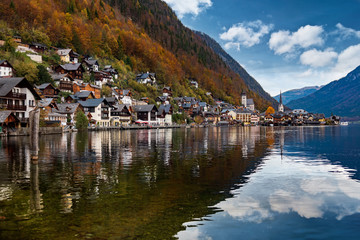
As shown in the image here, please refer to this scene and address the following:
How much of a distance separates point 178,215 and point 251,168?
13470mm

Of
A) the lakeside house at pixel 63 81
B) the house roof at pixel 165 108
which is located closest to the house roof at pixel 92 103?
the lakeside house at pixel 63 81

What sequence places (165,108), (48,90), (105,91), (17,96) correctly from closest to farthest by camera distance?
(17,96)
(48,90)
(105,91)
(165,108)

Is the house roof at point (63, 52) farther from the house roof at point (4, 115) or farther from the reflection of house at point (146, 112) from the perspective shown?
the house roof at point (4, 115)

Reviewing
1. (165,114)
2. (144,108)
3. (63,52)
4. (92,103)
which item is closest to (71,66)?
(63,52)

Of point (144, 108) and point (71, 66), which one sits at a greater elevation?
point (71, 66)

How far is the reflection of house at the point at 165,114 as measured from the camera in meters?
158

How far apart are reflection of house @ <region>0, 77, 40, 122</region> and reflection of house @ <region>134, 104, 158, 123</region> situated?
78.6 metres

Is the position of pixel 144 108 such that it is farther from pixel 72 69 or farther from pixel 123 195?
pixel 123 195

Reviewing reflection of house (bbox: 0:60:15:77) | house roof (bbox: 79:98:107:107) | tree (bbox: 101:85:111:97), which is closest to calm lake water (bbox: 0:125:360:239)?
reflection of house (bbox: 0:60:15:77)

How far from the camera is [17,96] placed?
213ft

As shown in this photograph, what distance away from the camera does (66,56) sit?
146m

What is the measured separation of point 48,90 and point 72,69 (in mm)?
28663

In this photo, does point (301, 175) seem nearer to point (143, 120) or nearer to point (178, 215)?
point (178, 215)

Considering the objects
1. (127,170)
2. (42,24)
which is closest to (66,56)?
(42,24)
